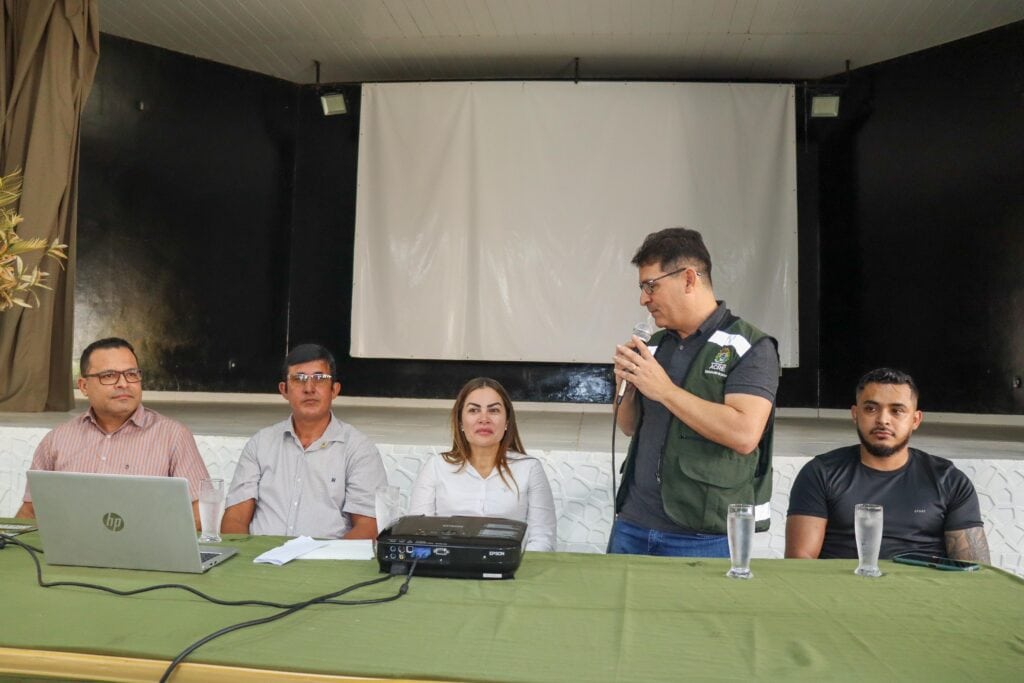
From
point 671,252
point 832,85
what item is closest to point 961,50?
point 832,85

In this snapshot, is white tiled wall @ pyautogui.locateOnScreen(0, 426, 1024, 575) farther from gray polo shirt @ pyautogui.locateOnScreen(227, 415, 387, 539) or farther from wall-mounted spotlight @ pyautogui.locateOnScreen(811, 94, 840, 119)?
wall-mounted spotlight @ pyautogui.locateOnScreen(811, 94, 840, 119)

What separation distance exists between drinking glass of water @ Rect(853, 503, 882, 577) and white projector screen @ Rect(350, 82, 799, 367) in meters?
5.26

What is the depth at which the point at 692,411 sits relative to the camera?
187 cm

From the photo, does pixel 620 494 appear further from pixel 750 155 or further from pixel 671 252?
pixel 750 155

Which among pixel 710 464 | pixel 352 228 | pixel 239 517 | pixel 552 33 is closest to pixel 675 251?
pixel 710 464

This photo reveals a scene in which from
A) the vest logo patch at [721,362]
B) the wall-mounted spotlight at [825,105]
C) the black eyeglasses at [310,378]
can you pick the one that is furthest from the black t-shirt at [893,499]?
the wall-mounted spotlight at [825,105]

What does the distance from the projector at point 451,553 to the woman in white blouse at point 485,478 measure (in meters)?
0.85

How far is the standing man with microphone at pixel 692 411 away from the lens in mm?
1900

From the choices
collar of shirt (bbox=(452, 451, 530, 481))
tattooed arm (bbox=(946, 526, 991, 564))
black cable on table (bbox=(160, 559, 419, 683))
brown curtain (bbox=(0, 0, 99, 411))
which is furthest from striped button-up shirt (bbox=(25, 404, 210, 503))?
brown curtain (bbox=(0, 0, 99, 411))

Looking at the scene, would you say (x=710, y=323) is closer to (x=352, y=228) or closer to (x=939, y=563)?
(x=939, y=563)

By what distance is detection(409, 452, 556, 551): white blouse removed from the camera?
2299 mm

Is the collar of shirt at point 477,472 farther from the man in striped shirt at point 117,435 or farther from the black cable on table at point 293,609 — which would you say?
the black cable on table at point 293,609

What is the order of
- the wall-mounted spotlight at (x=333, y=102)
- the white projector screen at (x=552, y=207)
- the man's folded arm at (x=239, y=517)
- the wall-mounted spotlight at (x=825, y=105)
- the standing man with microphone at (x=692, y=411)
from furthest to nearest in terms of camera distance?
the wall-mounted spotlight at (x=333, y=102) → the white projector screen at (x=552, y=207) → the wall-mounted spotlight at (x=825, y=105) → the man's folded arm at (x=239, y=517) → the standing man with microphone at (x=692, y=411)

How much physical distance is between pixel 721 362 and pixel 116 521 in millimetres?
1273
